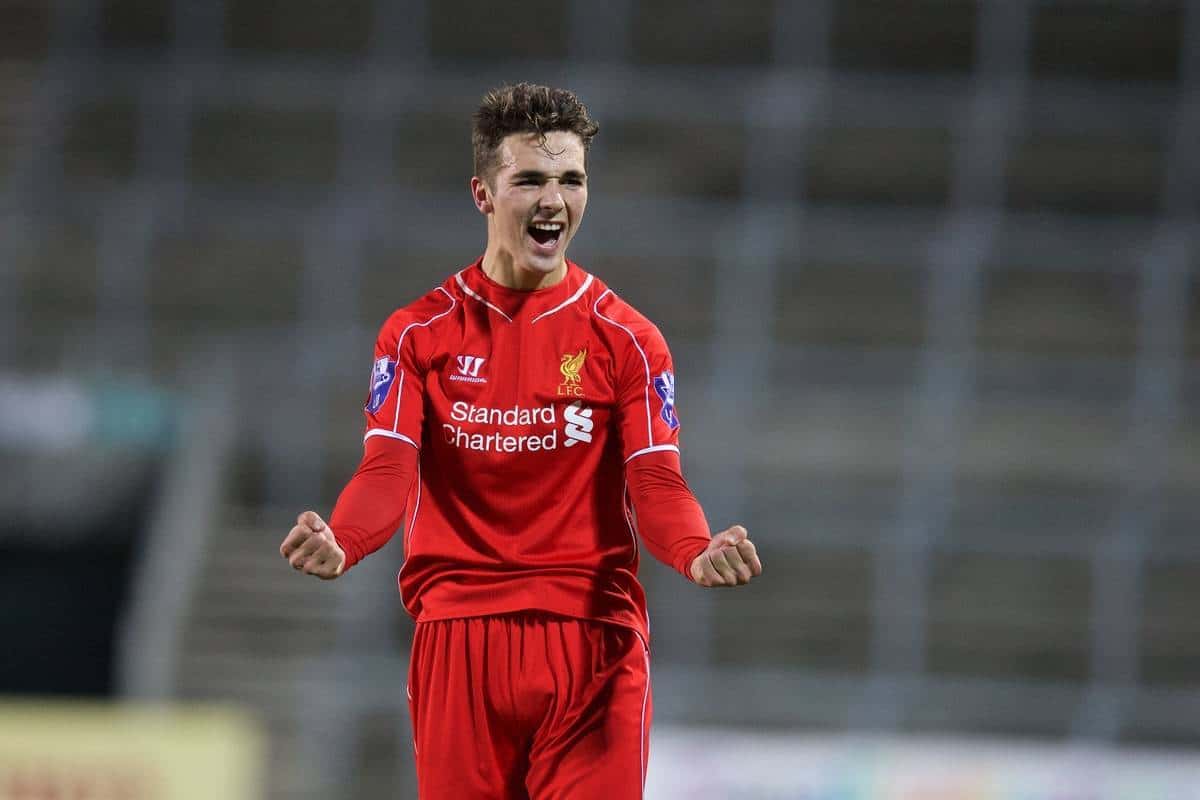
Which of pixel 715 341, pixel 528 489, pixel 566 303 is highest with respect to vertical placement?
pixel 715 341

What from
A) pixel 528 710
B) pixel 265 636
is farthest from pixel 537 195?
pixel 265 636

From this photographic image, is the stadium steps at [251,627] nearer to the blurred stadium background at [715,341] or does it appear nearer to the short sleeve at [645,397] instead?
the blurred stadium background at [715,341]

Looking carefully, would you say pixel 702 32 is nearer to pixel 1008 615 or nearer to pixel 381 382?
pixel 1008 615

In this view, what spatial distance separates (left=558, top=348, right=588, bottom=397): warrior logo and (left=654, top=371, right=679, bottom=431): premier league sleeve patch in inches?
5.6

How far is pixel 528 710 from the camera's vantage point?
10.4 ft

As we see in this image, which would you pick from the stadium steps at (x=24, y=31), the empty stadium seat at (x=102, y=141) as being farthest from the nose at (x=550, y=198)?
the stadium steps at (x=24, y=31)

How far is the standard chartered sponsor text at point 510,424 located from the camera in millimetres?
3178

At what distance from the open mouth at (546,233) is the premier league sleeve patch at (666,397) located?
318 millimetres

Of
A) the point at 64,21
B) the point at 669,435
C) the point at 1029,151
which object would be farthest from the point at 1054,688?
the point at 64,21

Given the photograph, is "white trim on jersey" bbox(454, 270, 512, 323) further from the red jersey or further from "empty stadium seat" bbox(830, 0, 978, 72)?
"empty stadium seat" bbox(830, 0, 978, 72)

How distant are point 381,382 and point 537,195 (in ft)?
1.48

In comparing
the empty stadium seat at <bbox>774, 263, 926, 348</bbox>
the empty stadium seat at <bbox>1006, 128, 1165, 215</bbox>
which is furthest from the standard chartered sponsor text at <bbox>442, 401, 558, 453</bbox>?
the empty stadium seat at <bbox>1006, 128, 1165, 215</bbox>

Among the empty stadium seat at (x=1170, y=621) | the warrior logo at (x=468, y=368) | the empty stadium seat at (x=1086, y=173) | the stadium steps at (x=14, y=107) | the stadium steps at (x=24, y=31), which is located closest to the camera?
the warrior logo at (x=468, y=368)

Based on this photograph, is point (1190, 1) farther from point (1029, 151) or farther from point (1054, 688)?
point (1054, 688)
